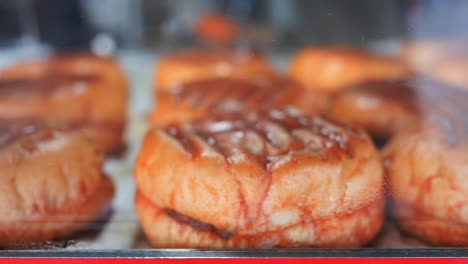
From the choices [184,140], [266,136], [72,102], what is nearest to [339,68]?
[72,102]

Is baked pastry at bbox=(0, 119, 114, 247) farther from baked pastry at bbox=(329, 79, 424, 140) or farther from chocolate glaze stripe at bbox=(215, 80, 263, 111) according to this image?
baked pastry at bbox=(329, 79, 424, 140)

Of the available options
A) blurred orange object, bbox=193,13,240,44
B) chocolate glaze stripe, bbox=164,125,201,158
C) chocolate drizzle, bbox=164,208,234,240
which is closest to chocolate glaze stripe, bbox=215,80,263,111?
chocolate glaze stripe, bbox=164,125,201,158

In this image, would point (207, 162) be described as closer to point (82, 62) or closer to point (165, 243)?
point (165, 243)

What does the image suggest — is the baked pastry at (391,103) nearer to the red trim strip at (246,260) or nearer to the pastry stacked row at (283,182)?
the pastry stacked row at (283,182)

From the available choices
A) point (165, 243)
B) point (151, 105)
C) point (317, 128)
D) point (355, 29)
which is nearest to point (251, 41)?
point (355, 29)

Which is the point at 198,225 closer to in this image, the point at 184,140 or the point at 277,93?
the point at 184,140

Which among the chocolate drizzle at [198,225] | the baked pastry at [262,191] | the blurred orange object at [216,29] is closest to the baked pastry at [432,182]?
the baked pastry at [262,191]
